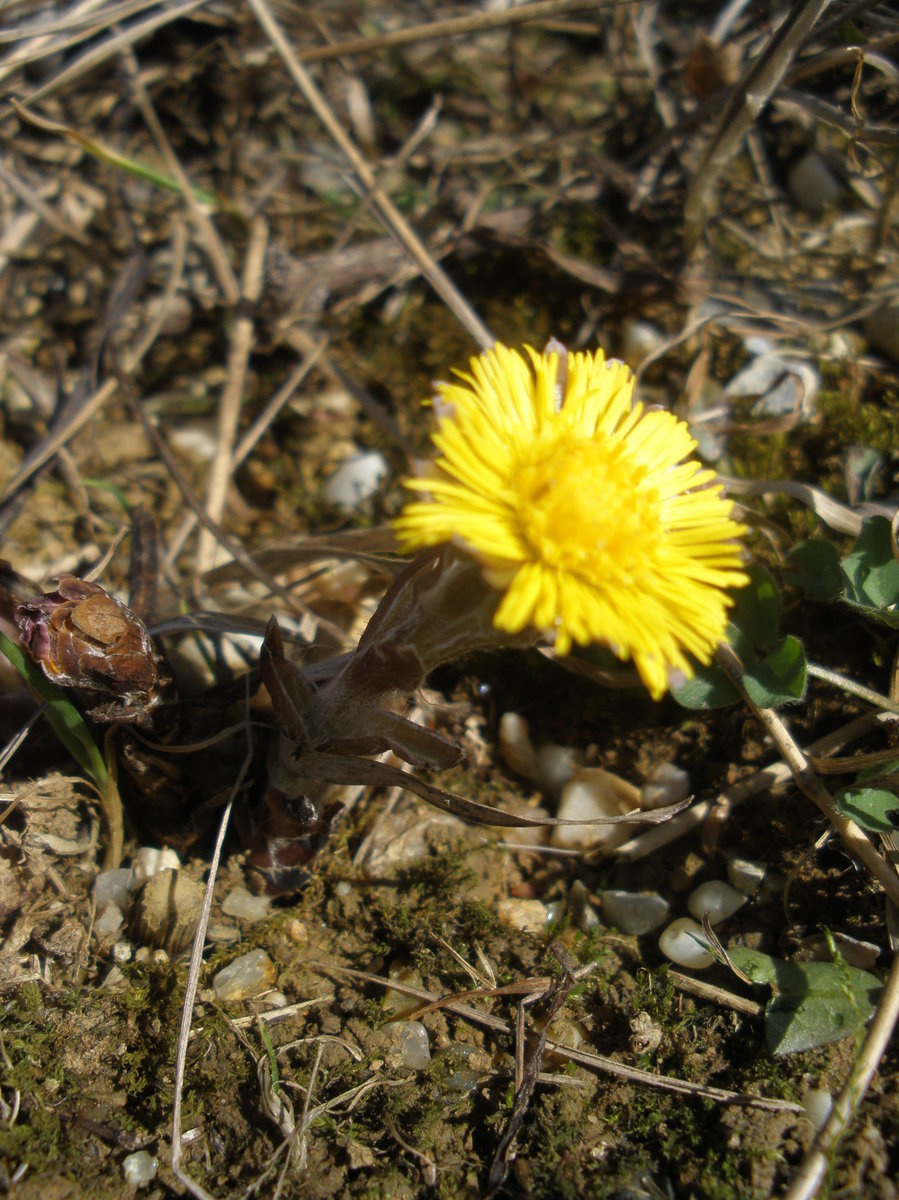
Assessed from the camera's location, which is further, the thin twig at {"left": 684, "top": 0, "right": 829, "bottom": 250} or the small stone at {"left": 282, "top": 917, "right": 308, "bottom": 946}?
the thin twig at {"left": 684, "top": 0, "right": 829, "bottom": 250}

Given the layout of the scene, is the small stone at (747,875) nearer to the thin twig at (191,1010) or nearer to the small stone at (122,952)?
the thin twig at (191,1010)

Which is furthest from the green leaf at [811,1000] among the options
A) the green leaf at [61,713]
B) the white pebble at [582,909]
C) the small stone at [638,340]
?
the small stone at [638,340]

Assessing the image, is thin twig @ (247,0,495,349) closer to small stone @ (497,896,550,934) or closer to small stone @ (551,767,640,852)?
small stone @ (551,767,640,852)

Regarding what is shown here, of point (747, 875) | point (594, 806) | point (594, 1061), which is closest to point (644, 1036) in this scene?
point (594, 1061)

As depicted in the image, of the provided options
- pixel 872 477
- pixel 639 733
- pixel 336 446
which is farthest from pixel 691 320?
pixel 639 733

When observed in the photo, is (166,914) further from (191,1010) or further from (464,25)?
(464,25)

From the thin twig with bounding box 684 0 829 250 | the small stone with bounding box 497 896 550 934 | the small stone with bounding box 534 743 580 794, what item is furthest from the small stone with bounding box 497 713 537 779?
the thin twig with bounding box 684 0 829 250
